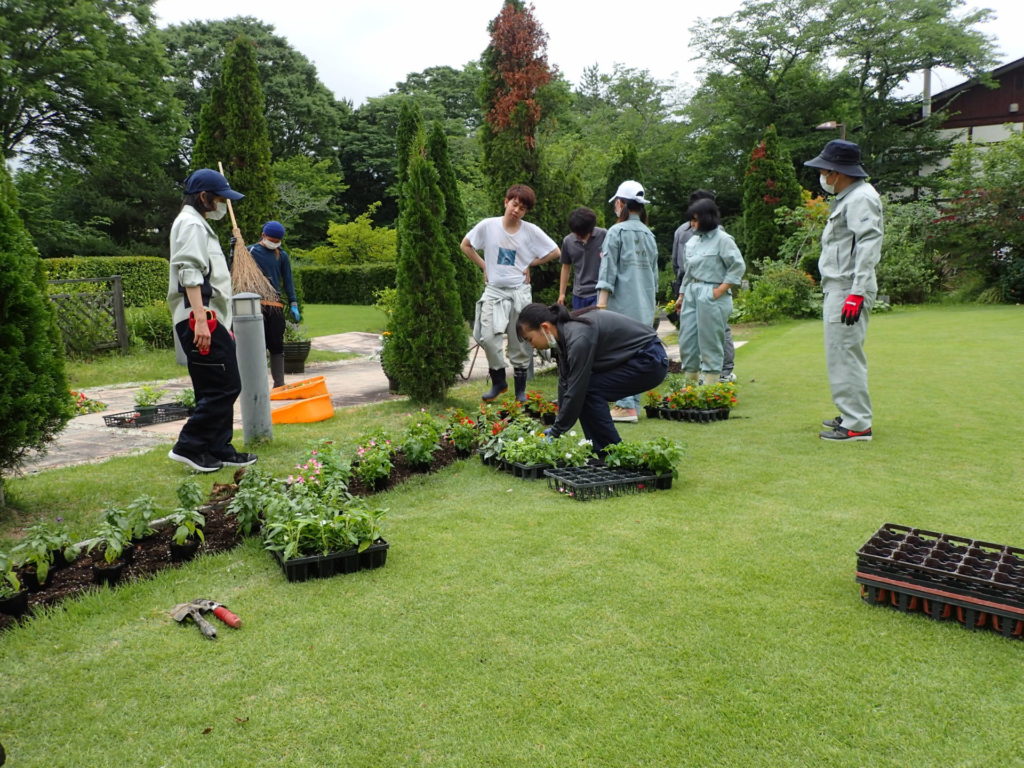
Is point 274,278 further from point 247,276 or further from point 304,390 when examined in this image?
point 304,390

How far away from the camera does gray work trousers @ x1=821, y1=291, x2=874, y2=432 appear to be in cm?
567

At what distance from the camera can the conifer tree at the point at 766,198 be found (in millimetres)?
20422

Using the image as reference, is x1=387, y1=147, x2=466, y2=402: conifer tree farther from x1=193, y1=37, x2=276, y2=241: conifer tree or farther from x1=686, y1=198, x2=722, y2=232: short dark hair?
x1=193, y1=37, x2=276, y2=241: conifer tree

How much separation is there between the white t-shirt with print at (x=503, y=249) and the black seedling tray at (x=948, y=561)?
4533 mm

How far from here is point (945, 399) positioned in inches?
278

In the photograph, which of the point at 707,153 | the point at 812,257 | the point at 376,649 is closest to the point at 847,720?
the point at 376,649

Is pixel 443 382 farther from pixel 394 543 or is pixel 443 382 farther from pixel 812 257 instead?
pixel 812 257

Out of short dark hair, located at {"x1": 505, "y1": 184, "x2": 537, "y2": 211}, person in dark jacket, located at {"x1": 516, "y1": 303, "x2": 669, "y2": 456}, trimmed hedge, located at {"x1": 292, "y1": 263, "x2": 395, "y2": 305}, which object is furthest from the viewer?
trimmed hedge, located at {"x1": 292, "y1": 263, "x2": 395, "y2": 305}

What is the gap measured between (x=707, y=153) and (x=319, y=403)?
27.1m

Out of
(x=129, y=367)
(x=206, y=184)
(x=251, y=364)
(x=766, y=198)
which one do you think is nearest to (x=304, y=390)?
(x=251, y=364)

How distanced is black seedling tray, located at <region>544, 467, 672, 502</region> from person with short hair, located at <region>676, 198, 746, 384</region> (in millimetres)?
3062

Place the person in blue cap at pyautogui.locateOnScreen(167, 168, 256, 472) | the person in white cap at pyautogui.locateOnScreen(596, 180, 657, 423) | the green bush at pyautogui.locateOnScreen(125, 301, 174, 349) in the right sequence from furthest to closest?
the green bush at pyautogui.locateOnScreen(125, 301, 174, 349), the person in white cap at pyautogui.locateOnScreen(596, 180, 657, 423), the person in blue cap at pyautogui.locateOnScreen(167, 168, 256, 472)

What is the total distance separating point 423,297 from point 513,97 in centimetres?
375

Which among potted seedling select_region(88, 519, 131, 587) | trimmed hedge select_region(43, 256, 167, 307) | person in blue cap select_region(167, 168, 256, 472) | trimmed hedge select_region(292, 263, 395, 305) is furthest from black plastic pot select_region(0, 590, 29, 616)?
trimmed hedge select_region(292, 263, 395, 305)
